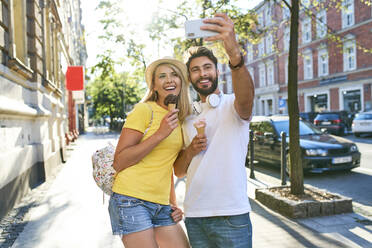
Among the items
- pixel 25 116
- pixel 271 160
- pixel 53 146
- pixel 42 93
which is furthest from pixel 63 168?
pixel 271 160

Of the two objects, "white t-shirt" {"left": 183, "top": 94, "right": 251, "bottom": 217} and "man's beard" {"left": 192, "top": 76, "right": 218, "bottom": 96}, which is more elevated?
"man's beard" {"left": 192, "top": 76, "right": 218, "bottom": 96}

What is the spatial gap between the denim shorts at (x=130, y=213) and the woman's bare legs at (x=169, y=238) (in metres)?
0.10

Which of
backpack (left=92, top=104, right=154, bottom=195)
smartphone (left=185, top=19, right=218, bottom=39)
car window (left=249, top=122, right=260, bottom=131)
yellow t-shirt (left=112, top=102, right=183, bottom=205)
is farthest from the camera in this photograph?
car window (left=249, top=122, right=260, bottom=131)

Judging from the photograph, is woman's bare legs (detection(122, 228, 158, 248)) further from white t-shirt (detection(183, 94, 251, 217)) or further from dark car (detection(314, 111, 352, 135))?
dark car (detection(314, 111, 352, 135))

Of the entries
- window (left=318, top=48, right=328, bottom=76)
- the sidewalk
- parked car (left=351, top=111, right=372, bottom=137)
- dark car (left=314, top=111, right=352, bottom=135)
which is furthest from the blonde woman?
window (left=318, top=48, right=328, bottom=76)

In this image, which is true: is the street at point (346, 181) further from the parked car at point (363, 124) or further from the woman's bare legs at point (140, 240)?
the parked car at point (363, 124)

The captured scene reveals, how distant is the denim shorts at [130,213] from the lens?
6.81ft

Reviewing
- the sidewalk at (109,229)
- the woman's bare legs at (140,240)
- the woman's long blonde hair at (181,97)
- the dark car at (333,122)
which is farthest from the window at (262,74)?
the woman's bare legs at (140,240)

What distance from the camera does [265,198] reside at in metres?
5.70

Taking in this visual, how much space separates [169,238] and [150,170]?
0.45 meters

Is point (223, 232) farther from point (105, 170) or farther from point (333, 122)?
point (333, 122)

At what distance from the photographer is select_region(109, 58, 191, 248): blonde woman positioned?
208cm

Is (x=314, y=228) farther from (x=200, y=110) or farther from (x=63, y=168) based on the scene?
(x=63, y=168)

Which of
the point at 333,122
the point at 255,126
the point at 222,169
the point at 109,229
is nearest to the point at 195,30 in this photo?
the point at 222,169
